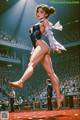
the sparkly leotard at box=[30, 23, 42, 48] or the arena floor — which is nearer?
the arena floor

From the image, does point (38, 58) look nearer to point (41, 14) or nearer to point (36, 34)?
point (36, 34)

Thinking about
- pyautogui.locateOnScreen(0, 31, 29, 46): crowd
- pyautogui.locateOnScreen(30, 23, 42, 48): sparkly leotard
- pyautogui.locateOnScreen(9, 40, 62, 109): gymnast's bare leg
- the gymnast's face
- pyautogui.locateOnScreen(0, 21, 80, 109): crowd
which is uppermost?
the gymnast's face

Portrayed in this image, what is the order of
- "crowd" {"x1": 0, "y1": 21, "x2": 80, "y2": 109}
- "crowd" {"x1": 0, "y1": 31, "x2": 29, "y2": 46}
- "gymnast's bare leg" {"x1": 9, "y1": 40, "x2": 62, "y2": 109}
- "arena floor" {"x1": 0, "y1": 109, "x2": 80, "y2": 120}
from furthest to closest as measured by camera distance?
"crowd" {"x1": 0, "y1": 31, "x2": 29, "y2": 46}, "crowd" {"x1": 0, "y1": 21, "x2": 80, "y2": 109}, "gymnast's bare leg" {"x1": 9, "y1": 40, "x2": 62, "y2": 109}, "arena floor" {"x1": 0, "y1": 109, "x2": 80, "y2": 120}

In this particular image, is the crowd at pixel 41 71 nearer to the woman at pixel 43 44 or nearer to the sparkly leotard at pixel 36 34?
the woman at pixel 43 44

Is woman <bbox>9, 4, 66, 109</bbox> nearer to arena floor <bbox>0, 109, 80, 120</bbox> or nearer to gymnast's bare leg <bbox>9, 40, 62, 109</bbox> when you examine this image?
gymnast's bare leg <bbox>9, 40, 62, 109</bbox>

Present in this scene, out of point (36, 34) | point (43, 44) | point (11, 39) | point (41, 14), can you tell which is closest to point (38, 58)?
point (43, 44)

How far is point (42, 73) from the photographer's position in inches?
878

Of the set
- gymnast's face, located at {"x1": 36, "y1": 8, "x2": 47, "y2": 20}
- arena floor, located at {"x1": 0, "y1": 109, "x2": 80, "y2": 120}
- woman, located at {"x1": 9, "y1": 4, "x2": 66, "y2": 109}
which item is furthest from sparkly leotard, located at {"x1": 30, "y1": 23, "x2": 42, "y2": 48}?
arena floor, located at {"x1": 0, "y1": 109, "x2": 80, "y2": 120}

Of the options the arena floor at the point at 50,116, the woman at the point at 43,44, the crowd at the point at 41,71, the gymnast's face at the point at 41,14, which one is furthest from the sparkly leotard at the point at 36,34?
the crowd at the point at 41,71

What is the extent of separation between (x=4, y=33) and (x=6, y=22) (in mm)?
1832

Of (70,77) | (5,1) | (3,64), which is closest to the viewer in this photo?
(70,77)

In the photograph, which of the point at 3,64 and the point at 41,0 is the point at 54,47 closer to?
the point at 41,0

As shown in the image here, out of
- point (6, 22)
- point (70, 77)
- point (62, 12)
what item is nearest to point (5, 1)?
point (6, 22)

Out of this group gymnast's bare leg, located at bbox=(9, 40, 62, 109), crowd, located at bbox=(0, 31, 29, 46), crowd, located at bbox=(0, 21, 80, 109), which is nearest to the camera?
gymnast's bare leg, located at bbox=(9, 40, 62, 109)
